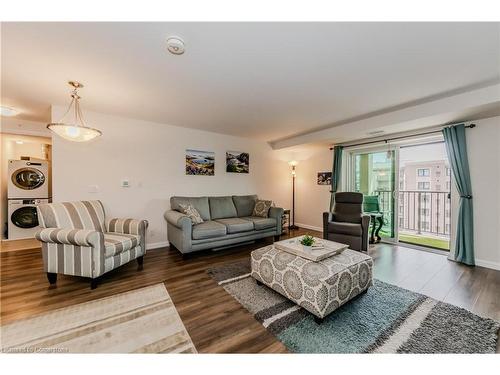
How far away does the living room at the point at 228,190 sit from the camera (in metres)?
1.49

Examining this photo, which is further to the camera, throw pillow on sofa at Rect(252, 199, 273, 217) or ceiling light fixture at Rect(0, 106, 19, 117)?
throw pillow on sofa at Rect(252, 199, 273, 217)

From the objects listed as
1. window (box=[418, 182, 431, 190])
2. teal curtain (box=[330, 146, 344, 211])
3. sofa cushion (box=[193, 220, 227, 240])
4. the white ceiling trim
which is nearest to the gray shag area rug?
sofa cushion (box=[193, 220, 227, 240])

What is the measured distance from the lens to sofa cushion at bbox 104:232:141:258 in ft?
7.43

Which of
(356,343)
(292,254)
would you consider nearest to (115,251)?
(292,254)

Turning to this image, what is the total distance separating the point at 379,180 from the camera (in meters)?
4.31

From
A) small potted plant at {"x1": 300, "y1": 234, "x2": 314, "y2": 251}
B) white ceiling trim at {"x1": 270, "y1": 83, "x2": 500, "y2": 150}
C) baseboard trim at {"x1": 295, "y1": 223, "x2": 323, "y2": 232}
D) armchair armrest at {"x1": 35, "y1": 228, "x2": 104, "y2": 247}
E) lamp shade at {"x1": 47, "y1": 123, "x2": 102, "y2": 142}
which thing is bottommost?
Result: baseboard trim at {"x1": 295, "y1": 223, "x2": 323, "y2": 232}

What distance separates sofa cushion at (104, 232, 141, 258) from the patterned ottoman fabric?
5.27ft

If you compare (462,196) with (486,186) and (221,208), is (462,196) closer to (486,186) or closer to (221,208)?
(486,186)

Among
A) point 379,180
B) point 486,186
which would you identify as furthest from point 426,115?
point 379,180

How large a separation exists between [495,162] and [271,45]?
3.53 meters

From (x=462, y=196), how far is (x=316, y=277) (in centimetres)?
303

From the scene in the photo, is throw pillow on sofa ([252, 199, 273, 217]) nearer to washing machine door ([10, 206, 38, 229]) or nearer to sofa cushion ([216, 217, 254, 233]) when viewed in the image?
sofa cushion ([216, 217, 254, 233])
